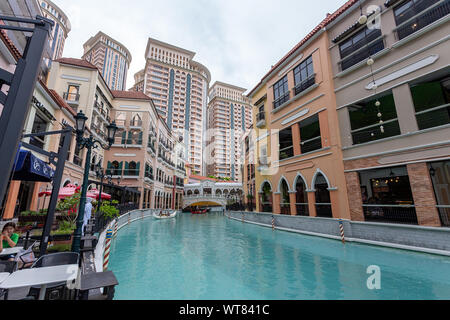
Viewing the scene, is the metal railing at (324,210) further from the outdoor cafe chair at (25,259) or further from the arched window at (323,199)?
the outdoor cafe chair at (25,259)

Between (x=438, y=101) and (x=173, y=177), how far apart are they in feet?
134

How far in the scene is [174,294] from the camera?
526 cm

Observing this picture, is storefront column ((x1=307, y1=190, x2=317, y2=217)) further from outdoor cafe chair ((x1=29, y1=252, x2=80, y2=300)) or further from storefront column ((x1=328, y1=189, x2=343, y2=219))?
outdoor cafe chair ((x1=29, y1=252, x2=80, y2=300))

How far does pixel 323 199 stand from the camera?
50.8 feet

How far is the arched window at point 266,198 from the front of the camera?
19.1 meters

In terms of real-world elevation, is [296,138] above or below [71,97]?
below

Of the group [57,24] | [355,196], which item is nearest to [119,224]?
[355,196]

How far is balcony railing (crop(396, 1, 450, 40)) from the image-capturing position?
9.42 metres

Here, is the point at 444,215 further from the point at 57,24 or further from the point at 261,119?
the point at 57,24

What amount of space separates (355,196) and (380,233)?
85.5 inches

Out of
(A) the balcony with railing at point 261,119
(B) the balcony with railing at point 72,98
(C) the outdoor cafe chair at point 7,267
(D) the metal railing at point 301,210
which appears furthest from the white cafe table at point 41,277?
(B) the balcony with railing at point 72,98
